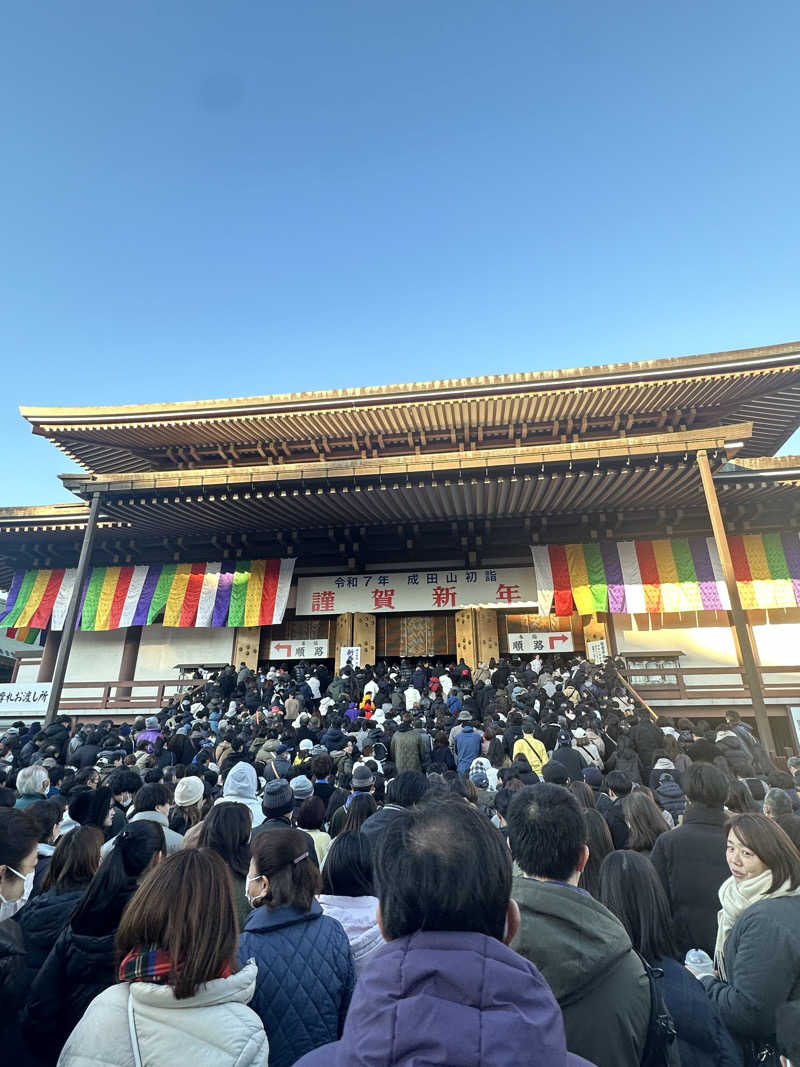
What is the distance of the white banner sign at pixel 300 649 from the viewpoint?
15.4 metres

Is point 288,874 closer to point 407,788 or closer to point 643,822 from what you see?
point 407,788

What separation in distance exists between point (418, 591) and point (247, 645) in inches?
194

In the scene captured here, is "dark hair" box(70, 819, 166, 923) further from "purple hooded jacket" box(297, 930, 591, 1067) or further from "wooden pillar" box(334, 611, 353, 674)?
"wooden pillar" box(334, 611, 353, 674)

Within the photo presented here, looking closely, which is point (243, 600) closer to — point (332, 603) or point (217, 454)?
point (332, 603)

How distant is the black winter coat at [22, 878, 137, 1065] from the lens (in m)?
1.82

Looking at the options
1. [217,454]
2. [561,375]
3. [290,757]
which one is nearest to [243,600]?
[217,454]

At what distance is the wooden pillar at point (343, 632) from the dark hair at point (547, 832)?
1368 cm

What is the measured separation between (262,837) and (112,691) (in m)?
15.7

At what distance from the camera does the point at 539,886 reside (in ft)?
5.11

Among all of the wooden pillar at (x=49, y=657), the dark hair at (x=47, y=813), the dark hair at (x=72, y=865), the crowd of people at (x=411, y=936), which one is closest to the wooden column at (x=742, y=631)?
the crowd of people at (x=411, y=936)

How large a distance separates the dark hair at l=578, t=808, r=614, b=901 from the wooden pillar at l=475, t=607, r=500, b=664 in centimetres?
→ 1178

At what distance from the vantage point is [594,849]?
2773mm

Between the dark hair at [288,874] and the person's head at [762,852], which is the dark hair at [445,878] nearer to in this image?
the dark hair at [288,874]

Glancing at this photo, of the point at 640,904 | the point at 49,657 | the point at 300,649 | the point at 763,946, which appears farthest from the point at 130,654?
the point at 763,946
